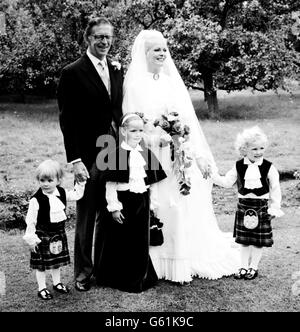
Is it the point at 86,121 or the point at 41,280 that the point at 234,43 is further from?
the point at 41,280

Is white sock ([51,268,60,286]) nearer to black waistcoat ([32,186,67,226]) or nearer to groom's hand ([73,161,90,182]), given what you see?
black waistcoat ([32,186,67,226])

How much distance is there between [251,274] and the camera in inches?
201

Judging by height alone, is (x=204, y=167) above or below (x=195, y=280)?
above

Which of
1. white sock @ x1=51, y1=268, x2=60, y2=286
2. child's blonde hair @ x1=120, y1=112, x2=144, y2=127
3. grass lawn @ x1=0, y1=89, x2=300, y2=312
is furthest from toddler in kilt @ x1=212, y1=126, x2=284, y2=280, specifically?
white sock @ x1=51, y1=268, x2=60, y2=286

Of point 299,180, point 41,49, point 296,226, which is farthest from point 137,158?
point 41,49

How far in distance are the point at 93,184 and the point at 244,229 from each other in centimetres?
155

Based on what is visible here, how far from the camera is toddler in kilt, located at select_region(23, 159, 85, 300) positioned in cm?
446

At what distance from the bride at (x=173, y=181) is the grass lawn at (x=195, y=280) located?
8.8 inches

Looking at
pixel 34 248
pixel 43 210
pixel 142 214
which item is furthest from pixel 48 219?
pixel 142 214

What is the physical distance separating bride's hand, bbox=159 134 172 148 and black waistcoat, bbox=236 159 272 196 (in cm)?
74

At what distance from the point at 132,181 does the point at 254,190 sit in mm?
1206

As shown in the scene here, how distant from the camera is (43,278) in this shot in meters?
4.71
